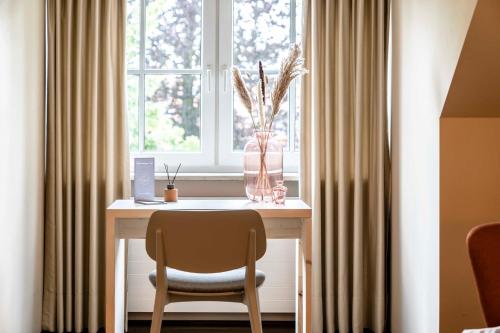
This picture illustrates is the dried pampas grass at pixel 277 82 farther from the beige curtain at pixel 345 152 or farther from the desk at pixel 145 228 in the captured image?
the desk at pixel 145 228

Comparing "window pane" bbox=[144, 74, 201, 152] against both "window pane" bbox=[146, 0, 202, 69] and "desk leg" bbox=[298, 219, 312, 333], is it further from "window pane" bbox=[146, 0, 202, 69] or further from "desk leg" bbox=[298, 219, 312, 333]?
"desk leg" bbox=[298, 219, 312, 333]

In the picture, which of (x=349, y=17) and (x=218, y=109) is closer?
(x=349, y=17)

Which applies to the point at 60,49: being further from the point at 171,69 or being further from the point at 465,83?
the point at 465,83

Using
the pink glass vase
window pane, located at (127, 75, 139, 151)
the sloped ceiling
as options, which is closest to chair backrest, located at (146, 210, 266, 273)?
the pink glass vase

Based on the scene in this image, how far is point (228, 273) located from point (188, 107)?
1148mm

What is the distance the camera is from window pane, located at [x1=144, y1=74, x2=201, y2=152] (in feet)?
10.0

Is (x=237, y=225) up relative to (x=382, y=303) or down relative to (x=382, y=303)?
Answer: up

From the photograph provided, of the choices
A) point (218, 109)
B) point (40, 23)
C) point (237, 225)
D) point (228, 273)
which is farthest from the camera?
point (218, 109)

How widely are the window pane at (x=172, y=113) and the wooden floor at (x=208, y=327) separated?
912mm

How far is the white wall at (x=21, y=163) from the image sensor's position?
7.63 ft

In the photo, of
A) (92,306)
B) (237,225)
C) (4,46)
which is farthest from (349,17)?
(92,306)

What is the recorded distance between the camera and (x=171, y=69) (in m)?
Answer: 3.03

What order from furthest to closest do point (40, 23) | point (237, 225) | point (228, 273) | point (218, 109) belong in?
1. point (218, 109)
2. point (40, 23)
3. point (228, 273)
4. point (237, 225)

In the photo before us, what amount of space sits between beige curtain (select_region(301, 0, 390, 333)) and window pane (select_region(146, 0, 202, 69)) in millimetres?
627
